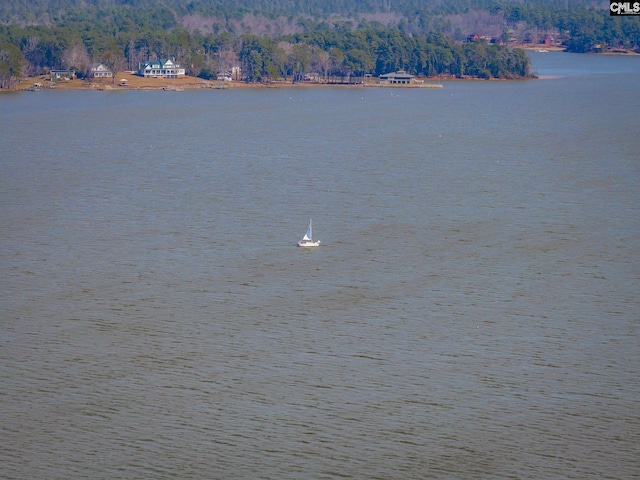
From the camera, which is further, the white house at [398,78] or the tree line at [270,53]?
the white house at [398,78]

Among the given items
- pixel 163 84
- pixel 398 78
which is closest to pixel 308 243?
pixel 163 84

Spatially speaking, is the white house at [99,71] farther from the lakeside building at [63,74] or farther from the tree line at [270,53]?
the lakeside building at [63,74]

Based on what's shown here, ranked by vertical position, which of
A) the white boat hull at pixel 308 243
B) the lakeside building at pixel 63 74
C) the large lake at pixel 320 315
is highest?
the lakeside building at pixel 63 74

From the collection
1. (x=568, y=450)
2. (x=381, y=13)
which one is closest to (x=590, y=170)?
(x=568, y=450)
